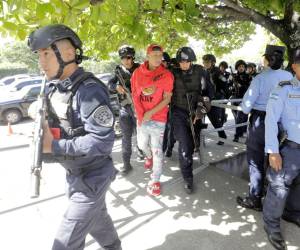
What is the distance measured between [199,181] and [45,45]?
332 centimetres

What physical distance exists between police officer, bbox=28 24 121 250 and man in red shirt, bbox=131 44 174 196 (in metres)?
1.80

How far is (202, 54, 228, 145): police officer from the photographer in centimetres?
679

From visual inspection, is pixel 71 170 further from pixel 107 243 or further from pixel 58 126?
pixel 107 243

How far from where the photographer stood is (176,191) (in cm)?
445

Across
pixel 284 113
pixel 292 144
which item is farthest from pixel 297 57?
pixel 292 144

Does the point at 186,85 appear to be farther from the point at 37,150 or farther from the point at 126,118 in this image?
the point at 37,150

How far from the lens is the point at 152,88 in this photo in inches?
161

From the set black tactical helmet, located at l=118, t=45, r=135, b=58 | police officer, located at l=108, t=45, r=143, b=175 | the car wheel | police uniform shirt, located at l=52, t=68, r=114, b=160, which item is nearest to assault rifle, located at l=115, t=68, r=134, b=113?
police officer, located at l=108, t=45, r=143, b=175

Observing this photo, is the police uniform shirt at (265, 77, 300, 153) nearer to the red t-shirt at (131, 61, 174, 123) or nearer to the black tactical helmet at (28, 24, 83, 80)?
the red t-shirt at (131, 61, 174, 123)

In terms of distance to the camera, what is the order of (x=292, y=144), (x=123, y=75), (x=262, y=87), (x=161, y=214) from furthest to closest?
(x=123, y=75) → (x=161, y=214) → (x=262, y=87) → (x=292, y=144)

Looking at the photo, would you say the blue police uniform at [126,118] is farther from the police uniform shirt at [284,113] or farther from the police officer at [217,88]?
the police uniform shirt at [284,113]

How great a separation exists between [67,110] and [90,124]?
0.22 m

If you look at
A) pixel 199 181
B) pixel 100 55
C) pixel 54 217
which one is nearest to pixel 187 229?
pixel 199 181

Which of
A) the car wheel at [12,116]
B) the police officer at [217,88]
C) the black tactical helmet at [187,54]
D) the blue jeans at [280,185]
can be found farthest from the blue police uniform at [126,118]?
the car wheel at [12,116]
